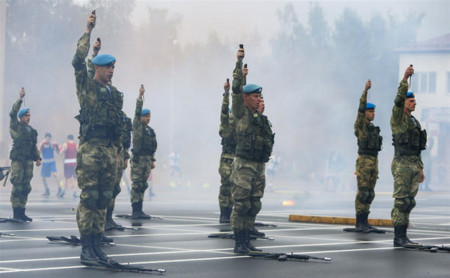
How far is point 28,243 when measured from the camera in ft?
39.8

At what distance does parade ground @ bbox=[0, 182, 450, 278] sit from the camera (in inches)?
373

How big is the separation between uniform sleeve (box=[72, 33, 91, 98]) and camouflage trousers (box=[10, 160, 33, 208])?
5.97 m

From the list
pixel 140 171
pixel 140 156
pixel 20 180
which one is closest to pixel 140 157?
pixel 140 156

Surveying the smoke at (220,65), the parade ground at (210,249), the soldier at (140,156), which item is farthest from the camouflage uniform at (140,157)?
the smoke at (220,65)

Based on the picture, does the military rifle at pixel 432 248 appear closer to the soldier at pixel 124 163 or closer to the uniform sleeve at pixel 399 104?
the uniform sleeve at pixel 399 104

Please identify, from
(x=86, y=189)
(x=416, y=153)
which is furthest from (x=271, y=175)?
(x=86, y=189)

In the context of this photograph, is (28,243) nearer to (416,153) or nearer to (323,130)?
(416,153)

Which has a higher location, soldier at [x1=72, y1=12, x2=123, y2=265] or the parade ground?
soldier at [x1=72, y1=12, x2=123, y2=265]

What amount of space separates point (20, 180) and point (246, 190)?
235 inches

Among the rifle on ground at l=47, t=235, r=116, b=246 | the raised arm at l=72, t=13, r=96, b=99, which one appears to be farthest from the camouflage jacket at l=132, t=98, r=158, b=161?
the raised arm at l=72, t=13, r=96, b=99

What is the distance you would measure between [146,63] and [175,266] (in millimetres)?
41162

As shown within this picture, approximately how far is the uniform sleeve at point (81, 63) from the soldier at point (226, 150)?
4.66 m

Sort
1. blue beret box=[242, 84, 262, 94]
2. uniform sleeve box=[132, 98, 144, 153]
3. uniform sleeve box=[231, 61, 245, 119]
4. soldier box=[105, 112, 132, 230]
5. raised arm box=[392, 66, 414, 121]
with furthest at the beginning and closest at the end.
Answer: uniform sleeve box=[132, 98, 144, 153] → soldier box=[105, 112, 132, 230] → raised arm box=[392, 66, 414, 121] → blue beret box=[242, 84, 262, 94] → uniform sleeve box=[231, 61, 245, 119]

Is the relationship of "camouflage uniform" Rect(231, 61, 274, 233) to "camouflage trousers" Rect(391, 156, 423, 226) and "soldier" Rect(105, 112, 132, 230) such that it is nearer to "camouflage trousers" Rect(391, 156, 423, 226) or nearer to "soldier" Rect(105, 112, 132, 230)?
"camouflage trousers" Rect(391, 156, 423, 226)
